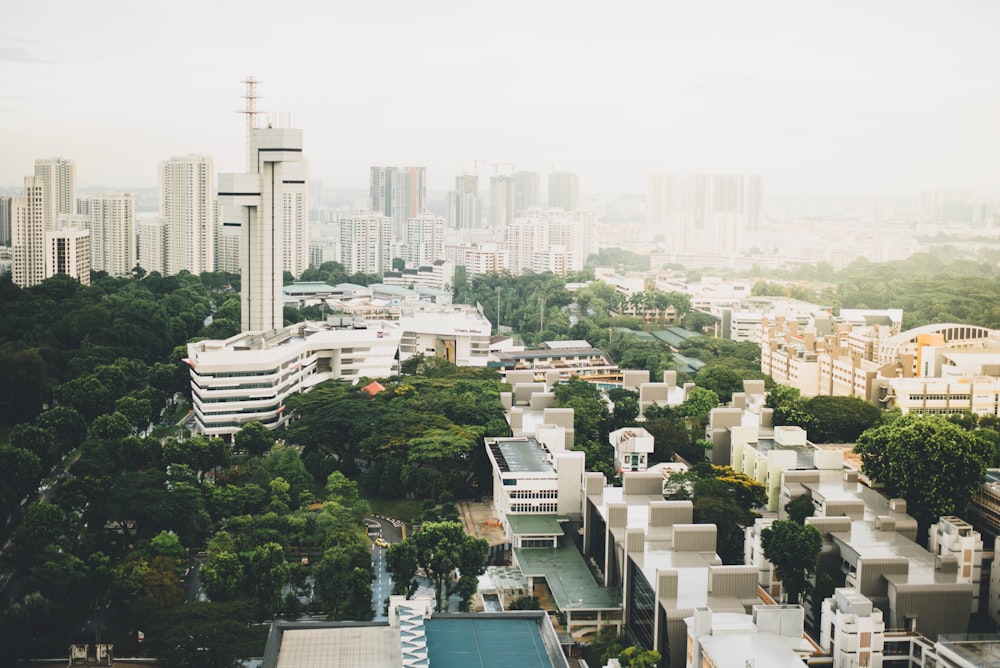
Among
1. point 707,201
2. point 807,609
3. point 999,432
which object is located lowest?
point 807,609

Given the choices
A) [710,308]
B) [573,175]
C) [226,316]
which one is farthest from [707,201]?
[226,316]

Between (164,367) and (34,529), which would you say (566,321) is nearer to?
(164,367)

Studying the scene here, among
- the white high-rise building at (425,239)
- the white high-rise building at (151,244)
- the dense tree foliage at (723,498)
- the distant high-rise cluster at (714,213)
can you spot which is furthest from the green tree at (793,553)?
the distant high-rise cluster at (714,213)

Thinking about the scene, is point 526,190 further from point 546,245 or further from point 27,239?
point 27,239

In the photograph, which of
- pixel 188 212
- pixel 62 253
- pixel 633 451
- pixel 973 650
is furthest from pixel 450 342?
pixel 188 212

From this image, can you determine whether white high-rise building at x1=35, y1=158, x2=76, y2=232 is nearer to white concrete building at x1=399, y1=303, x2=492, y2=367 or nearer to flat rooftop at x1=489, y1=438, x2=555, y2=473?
white concrete building at x1=399, y1=303, x2=492, y2=367

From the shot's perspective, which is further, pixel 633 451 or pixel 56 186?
pixel 56 186

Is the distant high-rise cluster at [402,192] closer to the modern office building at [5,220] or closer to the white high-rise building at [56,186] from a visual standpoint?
the white high-rise building at [56,186]
